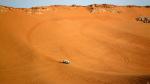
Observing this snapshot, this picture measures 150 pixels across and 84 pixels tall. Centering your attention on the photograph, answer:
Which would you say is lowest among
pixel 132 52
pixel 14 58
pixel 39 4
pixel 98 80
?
pixel 98 80

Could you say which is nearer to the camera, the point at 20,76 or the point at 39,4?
the point at 20,76

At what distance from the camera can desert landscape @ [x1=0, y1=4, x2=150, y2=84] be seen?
587 cm

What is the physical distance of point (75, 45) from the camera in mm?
7305

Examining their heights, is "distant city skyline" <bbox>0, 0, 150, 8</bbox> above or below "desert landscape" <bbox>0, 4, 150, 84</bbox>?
above

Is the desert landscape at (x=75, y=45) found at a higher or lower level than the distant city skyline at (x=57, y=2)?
Result: lower

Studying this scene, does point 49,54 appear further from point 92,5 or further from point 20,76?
point 92,5

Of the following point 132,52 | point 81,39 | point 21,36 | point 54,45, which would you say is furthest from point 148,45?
point 21,36

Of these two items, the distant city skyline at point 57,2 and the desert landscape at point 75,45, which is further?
the distant city skyline at point 57,2

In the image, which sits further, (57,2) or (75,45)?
(57,2)

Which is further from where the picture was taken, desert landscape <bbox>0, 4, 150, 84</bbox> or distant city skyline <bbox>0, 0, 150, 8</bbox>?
distant city skyline <bbox>0, 0, 150, 8</bbox>

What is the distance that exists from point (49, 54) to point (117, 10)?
A: 341cm

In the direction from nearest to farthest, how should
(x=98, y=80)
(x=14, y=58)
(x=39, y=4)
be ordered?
(x=98, y=80)
(x=14, y=58)
(x=39, y=4)

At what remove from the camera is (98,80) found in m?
5.74

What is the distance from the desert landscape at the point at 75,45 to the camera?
5.87 metres
